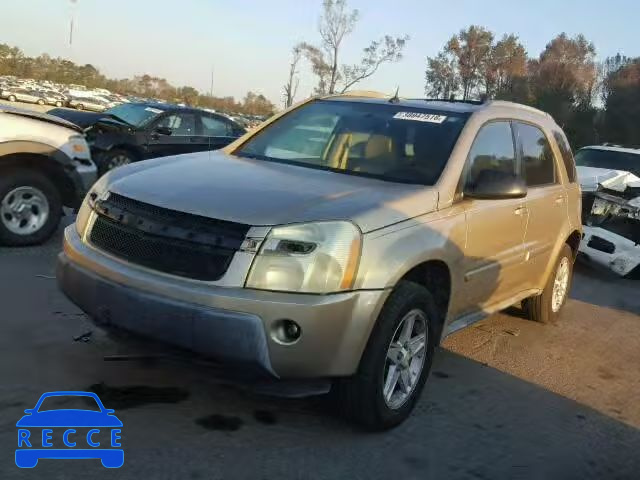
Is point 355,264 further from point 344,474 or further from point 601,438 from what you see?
point 601,438

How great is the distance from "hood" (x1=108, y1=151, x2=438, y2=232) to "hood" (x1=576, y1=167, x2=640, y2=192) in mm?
6852

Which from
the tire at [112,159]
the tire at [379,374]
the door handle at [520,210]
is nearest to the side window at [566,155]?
the door handle at [520,210]

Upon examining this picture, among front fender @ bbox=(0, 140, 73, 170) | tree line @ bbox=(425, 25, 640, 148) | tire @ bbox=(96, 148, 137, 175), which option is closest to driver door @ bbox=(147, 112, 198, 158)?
tire @ bbox=(96, 148, 137, 175)

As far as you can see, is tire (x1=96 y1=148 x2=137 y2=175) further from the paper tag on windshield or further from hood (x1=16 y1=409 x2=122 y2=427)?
hood (x1=16 y1=409 x2=122 y2=427)

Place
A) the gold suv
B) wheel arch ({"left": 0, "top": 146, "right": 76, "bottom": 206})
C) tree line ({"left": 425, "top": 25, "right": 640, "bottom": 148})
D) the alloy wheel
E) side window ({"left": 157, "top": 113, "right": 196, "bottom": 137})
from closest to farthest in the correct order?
the gold suv → the alloy wheel → wheel arch ({"left": 0, "top": 146, "right": 76, "bottom": 206}) → side window ({"left": 157, "top": 113, "right": 196, "bottom": 137}) → tree line ({"left": 425, "top": 25, "right": 640, "bottom": 148})

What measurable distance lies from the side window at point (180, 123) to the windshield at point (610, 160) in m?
7.26

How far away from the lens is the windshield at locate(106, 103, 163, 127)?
12.9m

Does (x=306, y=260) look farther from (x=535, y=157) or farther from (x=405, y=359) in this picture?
Answer: (x=535, y=157)

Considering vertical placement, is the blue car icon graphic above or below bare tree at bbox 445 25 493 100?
below

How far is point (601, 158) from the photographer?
42.7 ft

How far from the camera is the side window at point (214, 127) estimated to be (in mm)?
13656

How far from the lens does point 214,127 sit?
45.5 ft

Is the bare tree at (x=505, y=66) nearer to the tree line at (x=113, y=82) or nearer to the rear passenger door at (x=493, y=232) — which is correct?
the tree line at (x=113, y=82)

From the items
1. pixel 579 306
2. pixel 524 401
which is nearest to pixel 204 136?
pixel 579 306
